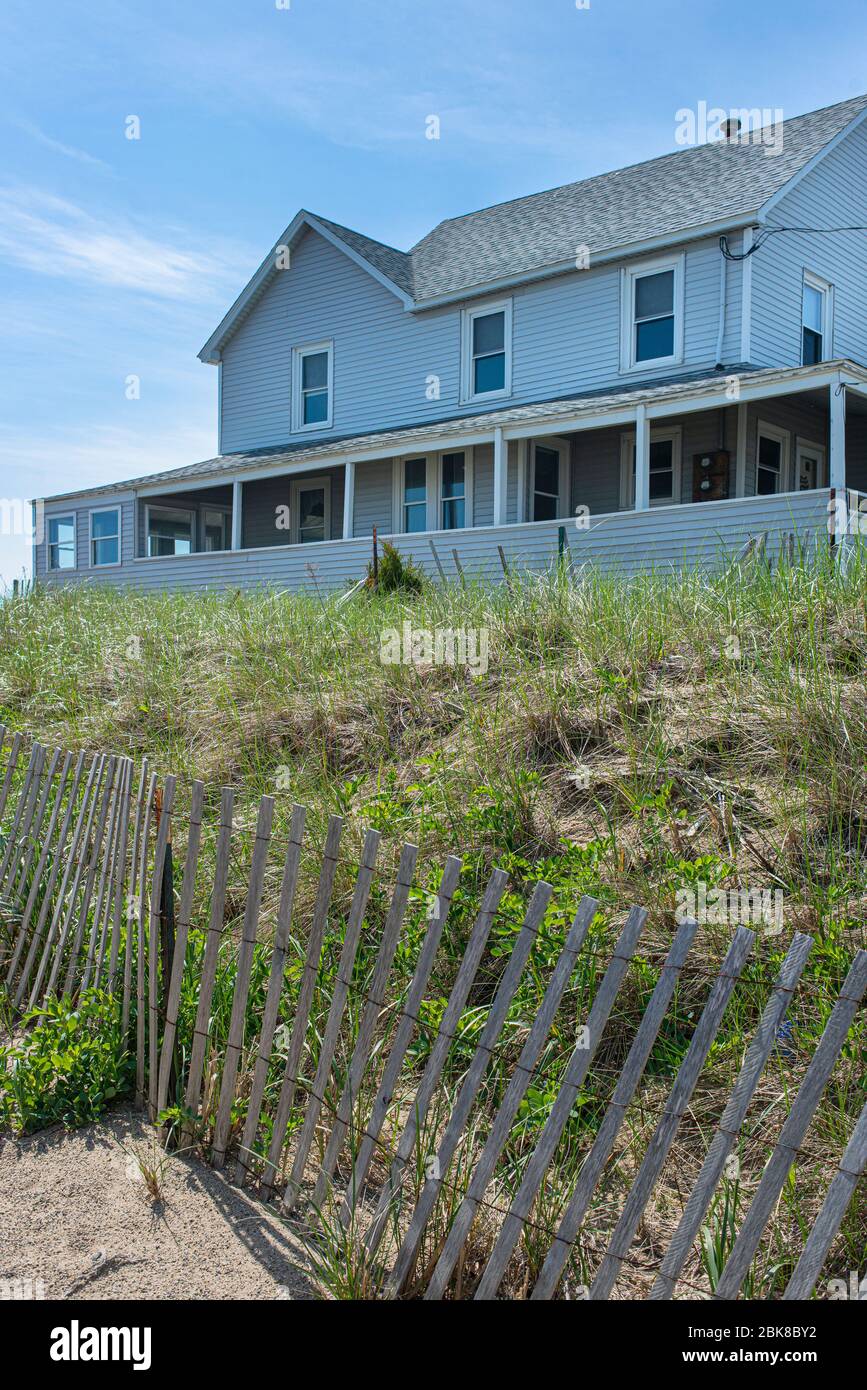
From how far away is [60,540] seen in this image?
24.3 metres

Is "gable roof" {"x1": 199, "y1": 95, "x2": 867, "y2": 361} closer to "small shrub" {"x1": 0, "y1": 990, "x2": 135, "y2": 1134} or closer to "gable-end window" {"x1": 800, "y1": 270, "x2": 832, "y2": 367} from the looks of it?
"gable-end window" {"x1": 800, "y1": 270, "x2": 832, "y2": 367}

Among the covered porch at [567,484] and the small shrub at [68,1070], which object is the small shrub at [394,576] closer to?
the covered porch at [567,484]

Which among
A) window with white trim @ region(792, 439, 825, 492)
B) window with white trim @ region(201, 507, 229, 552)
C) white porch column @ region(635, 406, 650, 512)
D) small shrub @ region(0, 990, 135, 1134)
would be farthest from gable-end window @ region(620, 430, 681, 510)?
small shrub @ region(0, 990, 135, 1134)

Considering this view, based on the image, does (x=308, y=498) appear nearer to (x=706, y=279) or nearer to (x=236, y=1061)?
(x=706, y=279)

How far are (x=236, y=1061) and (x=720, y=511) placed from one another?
10.9 m

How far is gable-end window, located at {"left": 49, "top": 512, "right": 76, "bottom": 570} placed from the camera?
24016 mm

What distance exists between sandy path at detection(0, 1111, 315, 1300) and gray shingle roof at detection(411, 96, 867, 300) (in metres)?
15.9

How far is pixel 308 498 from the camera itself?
22.2 m

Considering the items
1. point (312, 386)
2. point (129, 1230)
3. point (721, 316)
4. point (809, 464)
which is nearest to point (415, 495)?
point (312, 386)

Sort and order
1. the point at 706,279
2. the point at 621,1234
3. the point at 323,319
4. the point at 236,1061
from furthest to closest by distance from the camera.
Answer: the point at 323,319 < the point at 706,279 < the point at 236,1061 < the point at 621,1234

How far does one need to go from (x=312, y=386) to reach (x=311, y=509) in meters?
2.54

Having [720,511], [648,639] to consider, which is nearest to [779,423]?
[720,511]

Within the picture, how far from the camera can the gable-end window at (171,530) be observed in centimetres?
2461

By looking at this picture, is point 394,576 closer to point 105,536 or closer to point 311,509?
point 311,509
